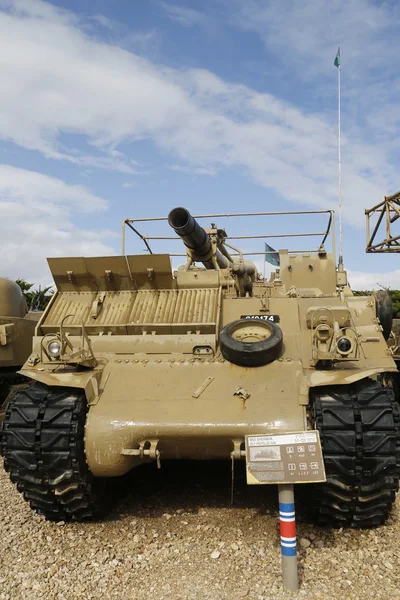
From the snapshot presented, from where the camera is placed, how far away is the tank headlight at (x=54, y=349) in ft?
16.4

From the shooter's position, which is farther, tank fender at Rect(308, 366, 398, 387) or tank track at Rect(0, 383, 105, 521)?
tank track at Rect(0, 383, 105, 521)

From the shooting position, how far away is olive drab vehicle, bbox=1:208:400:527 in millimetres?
4359

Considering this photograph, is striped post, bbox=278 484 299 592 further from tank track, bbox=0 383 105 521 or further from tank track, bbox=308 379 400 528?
tank track, bbox=0 383 105 521

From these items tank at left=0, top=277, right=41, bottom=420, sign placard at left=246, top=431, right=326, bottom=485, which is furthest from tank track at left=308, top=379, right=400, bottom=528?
tank at left=0, top=277, right=41, bottom=420

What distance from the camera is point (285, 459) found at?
3.75 meters

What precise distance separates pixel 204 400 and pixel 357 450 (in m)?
1.36

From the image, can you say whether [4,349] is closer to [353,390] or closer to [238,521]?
[238,521]

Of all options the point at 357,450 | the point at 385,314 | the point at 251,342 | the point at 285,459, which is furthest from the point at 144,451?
the point at 385,314

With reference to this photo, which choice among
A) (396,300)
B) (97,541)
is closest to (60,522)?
(97,541)

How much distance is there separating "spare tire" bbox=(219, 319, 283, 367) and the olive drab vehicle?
0.04 ft

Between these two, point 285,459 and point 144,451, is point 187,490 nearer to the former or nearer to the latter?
point 144,451

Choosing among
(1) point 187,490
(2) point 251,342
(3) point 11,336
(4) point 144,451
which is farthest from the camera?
(3) point 11,336

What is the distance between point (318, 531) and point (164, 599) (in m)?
1.65

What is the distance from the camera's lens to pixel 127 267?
643 cm
